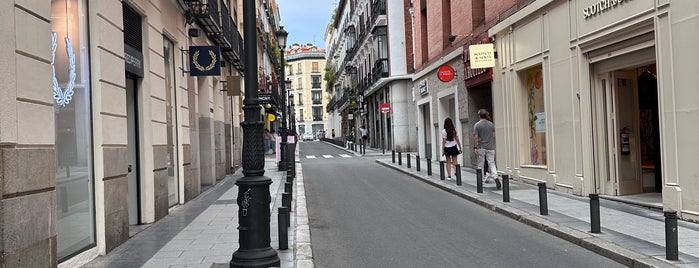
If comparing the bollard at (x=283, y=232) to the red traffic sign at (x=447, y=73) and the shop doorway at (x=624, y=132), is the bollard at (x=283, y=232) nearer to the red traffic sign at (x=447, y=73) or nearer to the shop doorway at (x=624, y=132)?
the shop doorway at (x=624, y=132)

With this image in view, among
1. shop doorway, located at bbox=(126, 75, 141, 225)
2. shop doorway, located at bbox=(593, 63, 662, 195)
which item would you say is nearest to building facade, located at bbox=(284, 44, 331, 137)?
shop doorway, located at bbox=(593, 63, 662, 195)

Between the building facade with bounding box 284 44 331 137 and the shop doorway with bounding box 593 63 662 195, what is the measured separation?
98472 millimetres

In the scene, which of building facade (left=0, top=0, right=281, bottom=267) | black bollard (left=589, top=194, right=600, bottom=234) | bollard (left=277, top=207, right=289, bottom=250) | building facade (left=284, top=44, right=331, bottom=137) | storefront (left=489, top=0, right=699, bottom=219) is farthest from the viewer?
building facade (left=284, top=44, right=331, bottom=137)

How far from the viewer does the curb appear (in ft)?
20.1

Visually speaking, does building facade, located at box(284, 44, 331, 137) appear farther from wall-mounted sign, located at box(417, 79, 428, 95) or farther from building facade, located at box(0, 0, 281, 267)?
building facade, located at box(0, 0, 281, 267)

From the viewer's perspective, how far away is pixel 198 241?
800 cm

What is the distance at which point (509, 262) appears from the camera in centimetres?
658

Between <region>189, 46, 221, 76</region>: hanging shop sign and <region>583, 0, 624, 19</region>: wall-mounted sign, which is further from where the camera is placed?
<region>189, 46, 221, 76</region>: hanging shop sign

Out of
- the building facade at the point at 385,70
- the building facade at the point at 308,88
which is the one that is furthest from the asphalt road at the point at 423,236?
the building facade at the point at 308,88

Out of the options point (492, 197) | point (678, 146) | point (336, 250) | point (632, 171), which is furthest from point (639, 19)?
point (336, 250)

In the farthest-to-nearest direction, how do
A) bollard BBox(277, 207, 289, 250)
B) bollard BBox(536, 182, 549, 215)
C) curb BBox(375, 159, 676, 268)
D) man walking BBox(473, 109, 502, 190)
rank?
1. man walking BBox(473, 109, 502, 190)
2. bollard BBox(536, 182, 549, 215)
3. bollard BBox(277, 207, 289, 250)
4. curb BBox(375, 159, 676, 268)

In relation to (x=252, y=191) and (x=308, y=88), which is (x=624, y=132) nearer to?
(x=252, y=191)

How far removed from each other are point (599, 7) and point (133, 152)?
8.62 m

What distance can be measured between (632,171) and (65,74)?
10.1 meters
